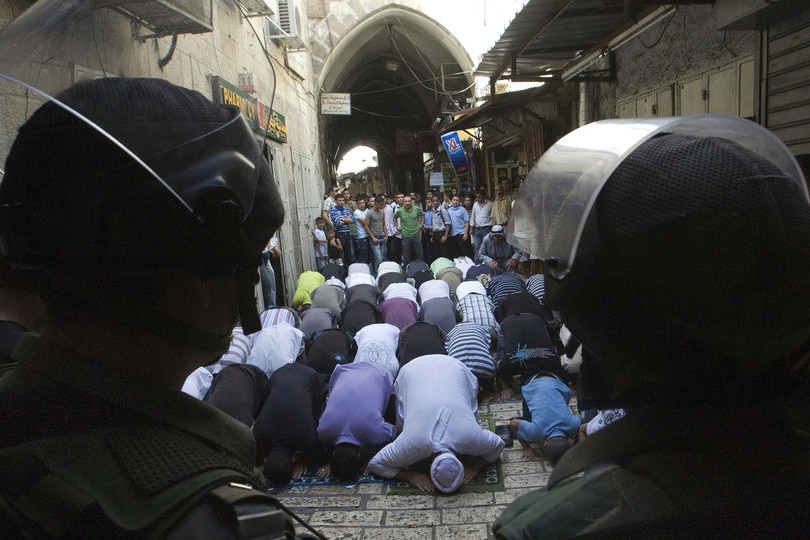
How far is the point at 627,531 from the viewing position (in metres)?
0.82

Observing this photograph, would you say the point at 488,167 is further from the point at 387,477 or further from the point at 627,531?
the point at 627,531

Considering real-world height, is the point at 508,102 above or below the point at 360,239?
above

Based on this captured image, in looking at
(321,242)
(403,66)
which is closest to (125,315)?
(321,242)

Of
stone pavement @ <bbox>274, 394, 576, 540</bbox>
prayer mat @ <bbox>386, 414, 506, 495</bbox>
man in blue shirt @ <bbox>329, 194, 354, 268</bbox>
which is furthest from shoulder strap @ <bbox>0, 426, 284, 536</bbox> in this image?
man in blue shirt @ <bbox>329, 194, 354, 268</bbox>

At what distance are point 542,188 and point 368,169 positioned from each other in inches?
1930

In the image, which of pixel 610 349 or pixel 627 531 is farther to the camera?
pixel 610 349

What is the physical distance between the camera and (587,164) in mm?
1035

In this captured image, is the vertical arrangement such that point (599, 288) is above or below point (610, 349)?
above

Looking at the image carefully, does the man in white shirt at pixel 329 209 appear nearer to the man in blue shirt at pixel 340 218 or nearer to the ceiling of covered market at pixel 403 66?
the man in blue shirt at pixel 340 218

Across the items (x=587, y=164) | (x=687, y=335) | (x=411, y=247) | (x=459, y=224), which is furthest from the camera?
(x=459, y=224)

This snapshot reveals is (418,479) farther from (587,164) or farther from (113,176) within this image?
(113,176)

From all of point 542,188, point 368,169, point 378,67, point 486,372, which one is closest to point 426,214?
point 486,372

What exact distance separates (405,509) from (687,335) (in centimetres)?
309

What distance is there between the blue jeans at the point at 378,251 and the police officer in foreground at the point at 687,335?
10.8m
